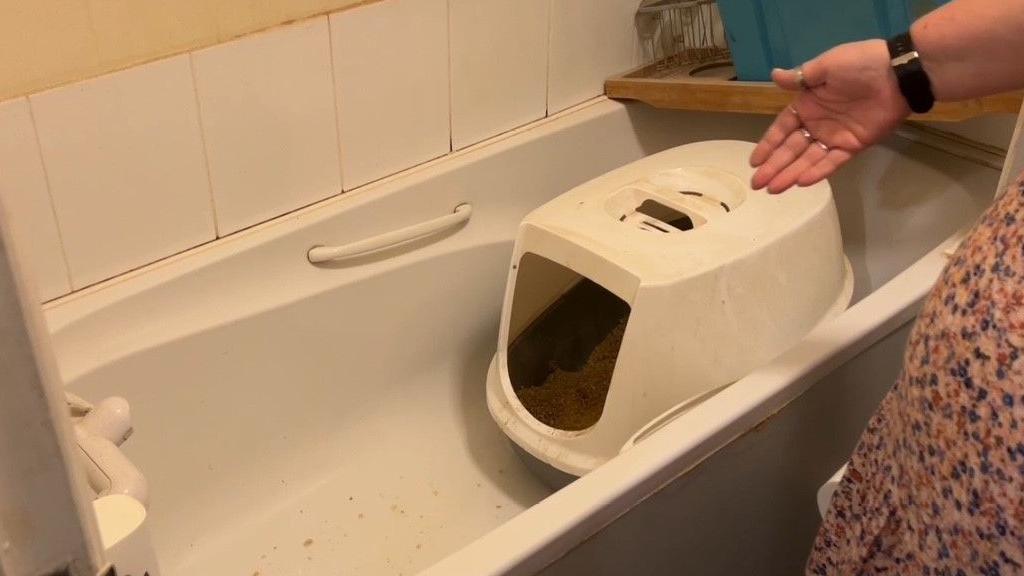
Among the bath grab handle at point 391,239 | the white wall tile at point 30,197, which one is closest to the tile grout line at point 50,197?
the white wall tile at point 30,197

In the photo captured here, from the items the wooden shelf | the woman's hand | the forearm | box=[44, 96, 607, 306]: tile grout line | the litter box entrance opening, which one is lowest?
the litter box entrance opening

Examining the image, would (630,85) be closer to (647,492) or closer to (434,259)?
(434,259)

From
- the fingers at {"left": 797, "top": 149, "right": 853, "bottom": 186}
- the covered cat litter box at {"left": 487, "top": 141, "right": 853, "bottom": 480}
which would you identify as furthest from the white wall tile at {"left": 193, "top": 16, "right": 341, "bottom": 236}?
the fingers at {"left": 797, "top": 149, "right": 853, "bottom": 186}

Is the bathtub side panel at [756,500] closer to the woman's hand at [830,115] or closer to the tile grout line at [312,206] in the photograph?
the woman's hand at [830,115]

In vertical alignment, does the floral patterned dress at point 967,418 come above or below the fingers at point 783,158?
below

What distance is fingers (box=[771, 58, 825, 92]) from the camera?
991 millimetres

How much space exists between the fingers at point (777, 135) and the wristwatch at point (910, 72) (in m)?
0.12

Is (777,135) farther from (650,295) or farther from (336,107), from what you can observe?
(336,107)

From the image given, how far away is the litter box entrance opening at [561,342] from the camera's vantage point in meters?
1.44

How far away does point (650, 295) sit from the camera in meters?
Answer: 1.22

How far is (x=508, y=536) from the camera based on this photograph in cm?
95

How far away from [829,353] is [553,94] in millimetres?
721

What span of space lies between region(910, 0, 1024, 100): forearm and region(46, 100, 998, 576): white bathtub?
36 cm

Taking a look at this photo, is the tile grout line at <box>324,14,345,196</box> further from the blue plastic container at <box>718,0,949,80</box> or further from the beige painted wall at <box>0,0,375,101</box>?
the blue plastic container at <box>718,0,949,80</box>
